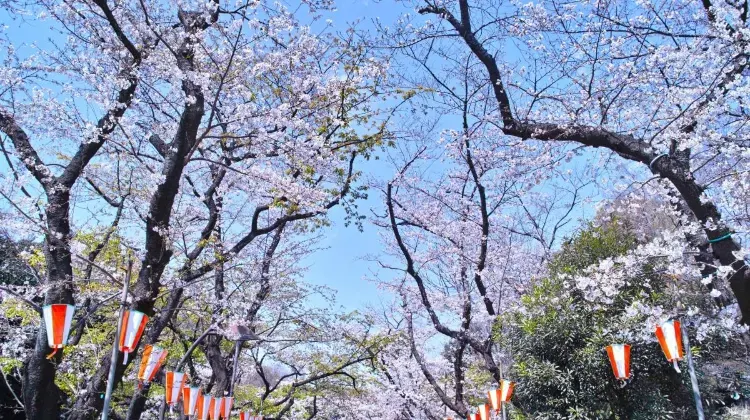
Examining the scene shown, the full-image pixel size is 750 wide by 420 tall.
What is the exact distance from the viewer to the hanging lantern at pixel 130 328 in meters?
4.81

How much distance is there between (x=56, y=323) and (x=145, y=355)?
165 cm

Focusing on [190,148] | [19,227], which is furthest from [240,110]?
[19,227]

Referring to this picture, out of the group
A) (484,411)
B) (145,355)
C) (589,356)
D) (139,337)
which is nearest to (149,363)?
(145,355)

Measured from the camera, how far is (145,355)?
235 inches

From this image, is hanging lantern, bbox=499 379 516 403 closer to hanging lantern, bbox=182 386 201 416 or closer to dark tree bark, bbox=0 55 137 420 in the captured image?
hanging lantern, bbox=182 386 201 416

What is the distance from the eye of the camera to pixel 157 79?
643 centimetres

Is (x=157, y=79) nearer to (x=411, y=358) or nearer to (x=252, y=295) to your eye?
(x=252, y=295)

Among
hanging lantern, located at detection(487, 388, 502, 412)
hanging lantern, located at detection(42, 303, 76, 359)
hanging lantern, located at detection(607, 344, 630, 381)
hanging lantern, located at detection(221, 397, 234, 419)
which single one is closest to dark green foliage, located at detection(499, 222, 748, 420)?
hanging lantern, located at detection(487, 388, 502, 412)

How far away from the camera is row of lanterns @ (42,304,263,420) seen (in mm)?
4477

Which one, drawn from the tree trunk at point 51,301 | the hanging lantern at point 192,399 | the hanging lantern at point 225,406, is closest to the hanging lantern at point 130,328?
the tree trunk at point 51,301

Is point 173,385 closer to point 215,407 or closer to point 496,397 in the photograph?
point 215,407

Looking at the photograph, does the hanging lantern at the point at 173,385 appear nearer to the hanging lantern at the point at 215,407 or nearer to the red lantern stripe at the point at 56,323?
the hanging lantern at the point at 215,407

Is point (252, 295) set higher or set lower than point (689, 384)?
higher

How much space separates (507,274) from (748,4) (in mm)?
6553
